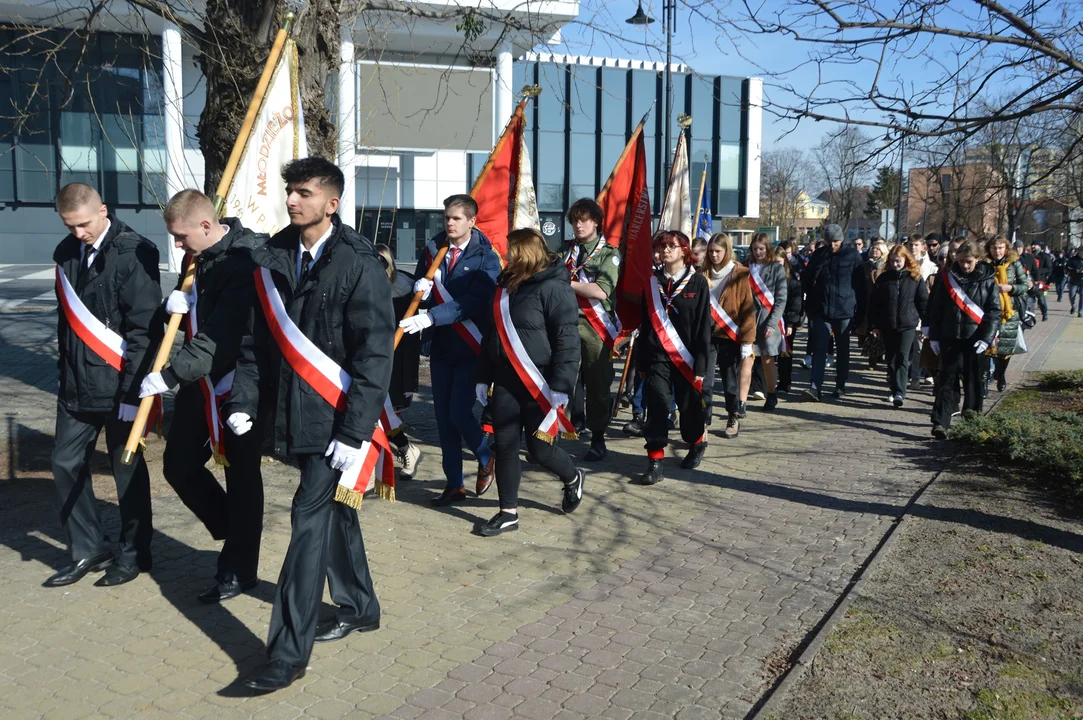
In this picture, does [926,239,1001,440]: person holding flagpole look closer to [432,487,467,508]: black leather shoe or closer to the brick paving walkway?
the brick paving walkway

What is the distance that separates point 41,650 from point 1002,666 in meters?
4.13

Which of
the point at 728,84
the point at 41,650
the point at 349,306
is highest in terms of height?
the point at 728,84

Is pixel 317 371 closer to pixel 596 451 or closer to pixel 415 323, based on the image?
pixel 415 323

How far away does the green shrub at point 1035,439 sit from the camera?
25.0 feet

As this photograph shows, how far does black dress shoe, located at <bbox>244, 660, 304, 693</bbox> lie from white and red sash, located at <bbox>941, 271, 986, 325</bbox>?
279 inches

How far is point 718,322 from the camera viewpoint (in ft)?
32.4

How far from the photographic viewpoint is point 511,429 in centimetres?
622

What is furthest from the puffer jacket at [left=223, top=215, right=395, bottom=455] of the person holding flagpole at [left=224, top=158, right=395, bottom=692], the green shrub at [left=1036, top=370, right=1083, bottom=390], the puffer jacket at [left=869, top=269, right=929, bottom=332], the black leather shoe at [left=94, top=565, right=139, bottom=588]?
the green shrub at [left=1036, top=370, right=1083, bottom=390]

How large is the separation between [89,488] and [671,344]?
4119 mm

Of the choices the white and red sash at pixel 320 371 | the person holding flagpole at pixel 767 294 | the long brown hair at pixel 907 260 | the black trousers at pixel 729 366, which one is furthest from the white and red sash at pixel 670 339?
the long brown hair at pixel 907 260

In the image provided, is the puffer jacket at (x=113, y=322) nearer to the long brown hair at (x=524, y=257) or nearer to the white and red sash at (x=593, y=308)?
the long brown hair at (x=524, y=257)

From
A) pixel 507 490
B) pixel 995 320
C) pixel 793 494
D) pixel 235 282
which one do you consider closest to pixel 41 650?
pixel 235 282

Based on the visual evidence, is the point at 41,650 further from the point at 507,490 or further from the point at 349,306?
the point at 507,490

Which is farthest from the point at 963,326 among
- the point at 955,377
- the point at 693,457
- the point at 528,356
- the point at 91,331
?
the point at 91,331
